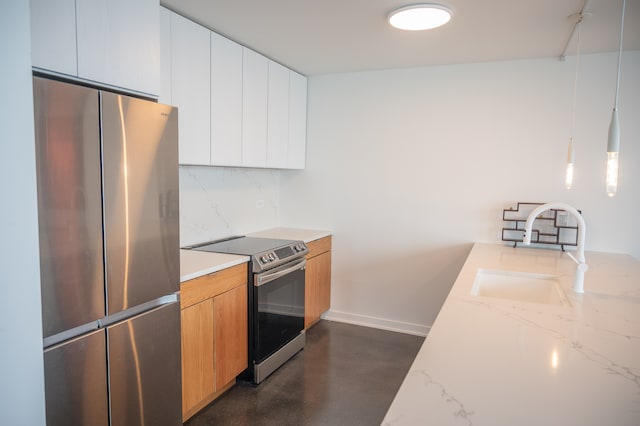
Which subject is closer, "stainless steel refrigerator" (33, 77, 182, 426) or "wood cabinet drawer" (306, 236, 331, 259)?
"stainless steel refrigerator" (33, 77, 182, 426)

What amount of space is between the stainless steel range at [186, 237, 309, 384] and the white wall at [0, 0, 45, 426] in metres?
1.49

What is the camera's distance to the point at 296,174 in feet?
14.1

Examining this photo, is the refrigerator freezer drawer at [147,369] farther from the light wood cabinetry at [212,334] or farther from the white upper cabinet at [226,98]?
the white upper cabinet at [226,98]

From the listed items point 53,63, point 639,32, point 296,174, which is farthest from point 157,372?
point 639,32

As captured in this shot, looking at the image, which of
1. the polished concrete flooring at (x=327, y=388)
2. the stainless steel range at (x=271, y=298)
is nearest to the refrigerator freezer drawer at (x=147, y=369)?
the polished concrete flooring at (x=327, y=388)

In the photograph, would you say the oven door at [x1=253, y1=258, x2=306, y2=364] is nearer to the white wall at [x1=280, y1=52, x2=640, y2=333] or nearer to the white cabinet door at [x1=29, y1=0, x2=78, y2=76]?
the white wall at [x1=280, y1=52, x2=640, y2=333]

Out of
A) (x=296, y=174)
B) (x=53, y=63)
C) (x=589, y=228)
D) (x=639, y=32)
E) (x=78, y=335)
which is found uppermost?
(x=639, y=32)

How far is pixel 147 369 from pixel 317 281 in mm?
2092

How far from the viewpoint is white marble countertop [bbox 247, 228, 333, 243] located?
3.71m

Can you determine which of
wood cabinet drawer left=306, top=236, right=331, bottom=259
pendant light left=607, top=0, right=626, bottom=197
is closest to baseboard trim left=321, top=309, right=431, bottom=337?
wood cabinet drawer left=306, top=236, right=331, bottom=259

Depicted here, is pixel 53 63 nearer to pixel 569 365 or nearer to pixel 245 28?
pixel 245 28

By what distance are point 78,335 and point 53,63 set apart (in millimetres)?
1046

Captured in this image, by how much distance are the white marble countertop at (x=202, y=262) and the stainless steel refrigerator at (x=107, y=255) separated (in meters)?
0.23

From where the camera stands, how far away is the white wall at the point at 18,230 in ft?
4.45
